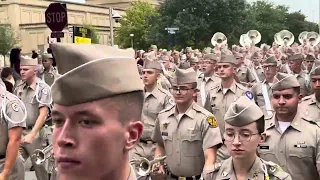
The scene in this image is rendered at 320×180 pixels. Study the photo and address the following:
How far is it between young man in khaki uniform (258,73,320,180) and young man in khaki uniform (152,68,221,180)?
0.76m

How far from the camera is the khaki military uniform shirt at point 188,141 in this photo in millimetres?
6625

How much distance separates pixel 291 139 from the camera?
5.70 m

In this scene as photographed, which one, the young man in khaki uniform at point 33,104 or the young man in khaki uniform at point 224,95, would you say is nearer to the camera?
the young man in khaki uniform at point 33,104

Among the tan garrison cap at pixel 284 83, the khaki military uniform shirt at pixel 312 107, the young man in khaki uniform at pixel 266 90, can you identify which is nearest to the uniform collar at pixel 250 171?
the tan garrison cap at pixel 284 83

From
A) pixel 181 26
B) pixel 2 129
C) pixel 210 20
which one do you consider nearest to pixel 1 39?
pixel 181 26

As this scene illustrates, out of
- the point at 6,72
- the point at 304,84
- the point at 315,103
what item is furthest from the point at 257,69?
the point at 315,103

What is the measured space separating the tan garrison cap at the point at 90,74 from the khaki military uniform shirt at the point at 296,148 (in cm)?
373

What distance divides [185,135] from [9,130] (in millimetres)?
1835

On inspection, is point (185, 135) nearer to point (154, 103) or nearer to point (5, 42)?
point (154, 103)

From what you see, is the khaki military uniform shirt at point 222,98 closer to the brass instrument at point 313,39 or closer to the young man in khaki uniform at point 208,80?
the young man in khaki uniform at point 208,80

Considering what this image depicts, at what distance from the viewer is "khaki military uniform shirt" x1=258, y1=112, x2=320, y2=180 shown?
5586 mm

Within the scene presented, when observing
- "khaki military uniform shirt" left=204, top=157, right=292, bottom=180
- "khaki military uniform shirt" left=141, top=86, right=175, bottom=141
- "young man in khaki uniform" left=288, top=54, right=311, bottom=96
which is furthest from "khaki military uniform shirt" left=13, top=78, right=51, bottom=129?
"young man in khaki uniform" left=288, top=54, right=311, bottom=96

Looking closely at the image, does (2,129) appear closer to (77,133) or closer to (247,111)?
(247,111)

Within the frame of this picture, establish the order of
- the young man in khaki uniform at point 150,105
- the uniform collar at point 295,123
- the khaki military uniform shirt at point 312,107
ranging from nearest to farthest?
the uniform collar at point 295,123 → the khaki military uniform shirt at point 312,107 → the young man in khaki uniform at point 150,105
